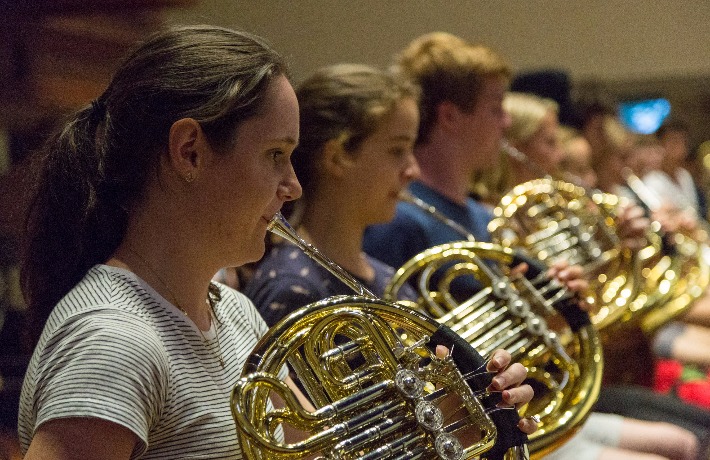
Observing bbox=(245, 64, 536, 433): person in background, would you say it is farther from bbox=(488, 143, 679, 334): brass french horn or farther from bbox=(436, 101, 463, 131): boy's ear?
bbox=(436, 101, 463, 131): boy's ear

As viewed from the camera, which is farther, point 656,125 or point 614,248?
point 656,125

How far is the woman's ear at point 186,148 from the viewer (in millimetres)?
1089

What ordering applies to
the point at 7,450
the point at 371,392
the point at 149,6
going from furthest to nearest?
the point at 149,6 → the point at 7,450 → the point at 371,392

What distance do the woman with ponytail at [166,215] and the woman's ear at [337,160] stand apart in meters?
0.69

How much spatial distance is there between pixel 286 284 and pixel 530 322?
0.45m

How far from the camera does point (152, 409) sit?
1.00 meters

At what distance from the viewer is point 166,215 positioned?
3.67 ft

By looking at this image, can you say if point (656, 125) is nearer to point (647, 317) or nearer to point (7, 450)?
point (647, 317)

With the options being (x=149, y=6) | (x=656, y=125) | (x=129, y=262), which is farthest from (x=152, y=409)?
(x=656, y=125)

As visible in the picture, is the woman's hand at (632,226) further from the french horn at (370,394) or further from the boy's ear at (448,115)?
the french horn at (370,394)

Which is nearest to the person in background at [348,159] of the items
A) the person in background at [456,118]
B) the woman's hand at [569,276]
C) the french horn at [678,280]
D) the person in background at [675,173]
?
the woman's hand at [569,276]

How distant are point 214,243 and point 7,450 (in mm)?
697

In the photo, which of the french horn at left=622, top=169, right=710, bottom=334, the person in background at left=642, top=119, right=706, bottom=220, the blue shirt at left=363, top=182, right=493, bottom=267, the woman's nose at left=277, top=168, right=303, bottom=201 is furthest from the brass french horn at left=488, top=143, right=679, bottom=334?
the person in background at left=642, top=119, right=706, bottom=220

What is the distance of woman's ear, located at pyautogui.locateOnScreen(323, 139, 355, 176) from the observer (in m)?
1.88
